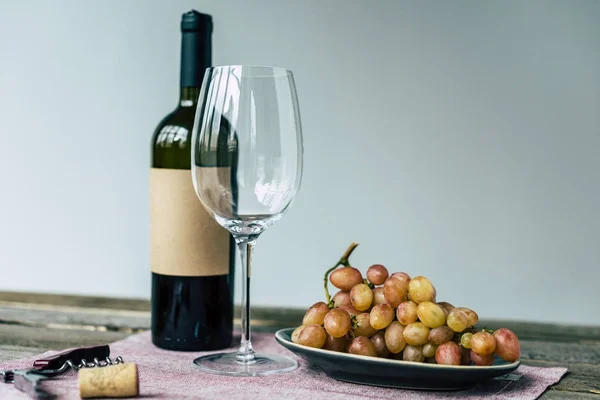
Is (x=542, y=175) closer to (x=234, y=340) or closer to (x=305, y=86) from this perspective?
(x=305, y=86)

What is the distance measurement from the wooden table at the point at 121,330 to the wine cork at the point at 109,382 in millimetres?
226

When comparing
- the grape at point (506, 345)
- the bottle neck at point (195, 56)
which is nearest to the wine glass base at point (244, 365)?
the grape at point (506, 345)

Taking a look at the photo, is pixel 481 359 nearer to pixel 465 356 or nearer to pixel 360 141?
pixel 465 356

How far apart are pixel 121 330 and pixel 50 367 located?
0.31m

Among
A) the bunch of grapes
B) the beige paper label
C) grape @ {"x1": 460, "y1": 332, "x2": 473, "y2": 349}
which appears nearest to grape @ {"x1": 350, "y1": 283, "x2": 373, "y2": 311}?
the bunch of grapes

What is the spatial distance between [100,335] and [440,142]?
0.61 metres

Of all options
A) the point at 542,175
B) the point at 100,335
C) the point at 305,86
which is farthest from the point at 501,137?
the point at 100,335

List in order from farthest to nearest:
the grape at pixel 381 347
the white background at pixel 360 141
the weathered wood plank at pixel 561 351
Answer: the white background at pixel 360 141 → the weathered wood plank at pixel 561 351 → the grape at pixel 381 347

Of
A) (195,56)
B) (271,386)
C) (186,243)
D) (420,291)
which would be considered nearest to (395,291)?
(420,291)

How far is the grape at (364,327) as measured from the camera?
0.73 metres

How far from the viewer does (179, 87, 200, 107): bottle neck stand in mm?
917

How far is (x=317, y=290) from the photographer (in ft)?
4.22

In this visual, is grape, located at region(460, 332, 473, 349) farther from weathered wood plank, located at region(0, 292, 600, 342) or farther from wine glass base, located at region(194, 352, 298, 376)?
weathered wood plank, located at region(0, 292, 600, 342)

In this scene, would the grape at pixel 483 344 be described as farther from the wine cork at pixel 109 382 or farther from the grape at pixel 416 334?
the wine cork at pixel 109 382
